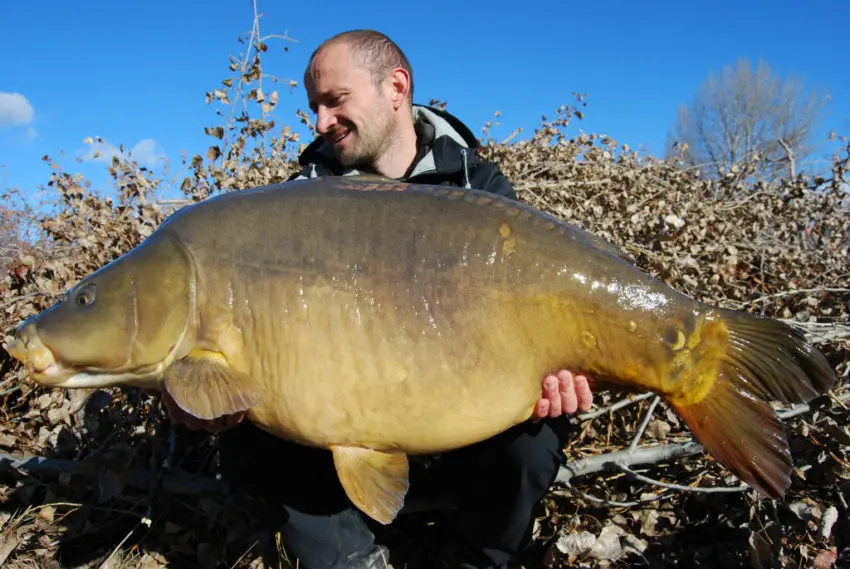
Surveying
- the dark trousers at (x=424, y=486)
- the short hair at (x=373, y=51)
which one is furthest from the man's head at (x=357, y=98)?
the dark trousers at (x=424, y=486)

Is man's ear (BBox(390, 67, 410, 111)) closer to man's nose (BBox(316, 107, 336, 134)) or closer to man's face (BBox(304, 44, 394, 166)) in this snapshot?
man's face (BBox(304, 44, 394, 166))

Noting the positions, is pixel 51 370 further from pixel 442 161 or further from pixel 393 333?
pixel 442 161

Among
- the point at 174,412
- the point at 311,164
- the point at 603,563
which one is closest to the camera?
the point at 174,412

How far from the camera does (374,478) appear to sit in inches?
59.2

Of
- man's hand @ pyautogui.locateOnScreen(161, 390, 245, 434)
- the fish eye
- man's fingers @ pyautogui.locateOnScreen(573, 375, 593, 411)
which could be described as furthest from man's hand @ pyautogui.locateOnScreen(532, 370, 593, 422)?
the fish eye

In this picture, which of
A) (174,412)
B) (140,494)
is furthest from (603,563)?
(140,494)

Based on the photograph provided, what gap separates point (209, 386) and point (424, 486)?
859mm

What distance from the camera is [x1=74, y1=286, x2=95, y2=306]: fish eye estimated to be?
58.7 inches

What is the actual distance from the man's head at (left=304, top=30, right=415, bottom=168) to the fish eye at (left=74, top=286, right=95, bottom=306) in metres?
1.14

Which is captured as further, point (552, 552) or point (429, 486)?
point (552, 552)

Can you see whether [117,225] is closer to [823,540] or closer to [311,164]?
[311,164]

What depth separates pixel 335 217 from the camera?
5.01 feet

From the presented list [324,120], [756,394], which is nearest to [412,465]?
[756,394]

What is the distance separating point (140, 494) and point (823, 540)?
2354 millimetres
